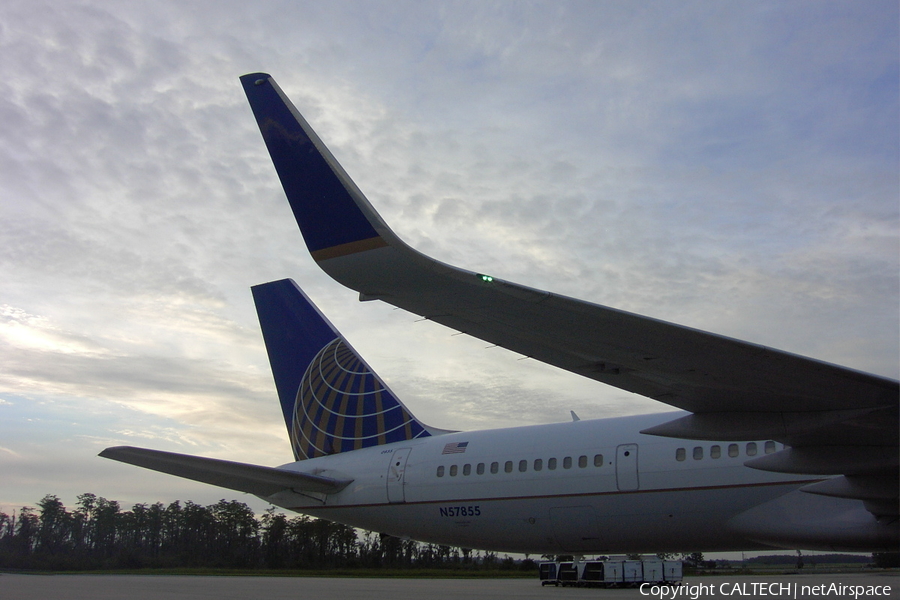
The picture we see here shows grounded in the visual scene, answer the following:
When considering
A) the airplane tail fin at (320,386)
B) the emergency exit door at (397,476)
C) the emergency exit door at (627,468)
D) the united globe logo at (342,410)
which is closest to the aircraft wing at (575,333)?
the emergency exit door at (627,468)

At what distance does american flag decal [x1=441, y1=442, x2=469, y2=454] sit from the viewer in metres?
13.2

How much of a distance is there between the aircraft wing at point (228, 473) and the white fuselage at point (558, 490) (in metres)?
0.34

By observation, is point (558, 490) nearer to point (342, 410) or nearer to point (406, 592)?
point (406, 592)

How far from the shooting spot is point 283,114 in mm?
4633

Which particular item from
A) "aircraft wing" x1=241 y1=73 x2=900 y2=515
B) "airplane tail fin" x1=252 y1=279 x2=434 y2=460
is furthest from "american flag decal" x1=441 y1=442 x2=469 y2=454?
"aircraft wing" x1=241 y1=73 x2=900 y2=515

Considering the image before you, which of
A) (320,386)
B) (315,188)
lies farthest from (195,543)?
(315,188)

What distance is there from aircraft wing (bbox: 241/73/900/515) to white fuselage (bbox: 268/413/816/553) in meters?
4.78

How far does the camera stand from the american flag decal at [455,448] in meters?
13.2

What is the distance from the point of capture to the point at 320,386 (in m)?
16.6

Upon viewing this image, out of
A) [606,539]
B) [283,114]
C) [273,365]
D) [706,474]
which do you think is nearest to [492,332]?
[283,114]

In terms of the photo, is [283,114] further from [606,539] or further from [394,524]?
[394,524]

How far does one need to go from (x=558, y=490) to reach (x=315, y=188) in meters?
8.59

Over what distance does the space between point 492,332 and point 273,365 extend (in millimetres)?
13811

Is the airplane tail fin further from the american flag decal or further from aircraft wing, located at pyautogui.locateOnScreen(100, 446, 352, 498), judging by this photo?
aircraft wing, located at pyautogui.locateOnScreen(100, 446, 352, 498)
